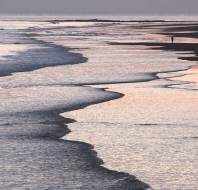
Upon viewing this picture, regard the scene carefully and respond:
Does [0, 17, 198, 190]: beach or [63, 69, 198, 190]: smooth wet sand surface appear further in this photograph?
[63, 69, 198, 190]: smooth wet sand surface

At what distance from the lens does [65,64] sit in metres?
21.4

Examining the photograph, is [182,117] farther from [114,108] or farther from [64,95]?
[64,95]

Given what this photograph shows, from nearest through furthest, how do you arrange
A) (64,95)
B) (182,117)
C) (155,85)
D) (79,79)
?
(182,117), (64,95), (155,85), (79,79)

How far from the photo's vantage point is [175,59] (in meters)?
23.4

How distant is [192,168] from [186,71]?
1143cm

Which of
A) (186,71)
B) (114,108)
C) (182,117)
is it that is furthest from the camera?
(186,71)

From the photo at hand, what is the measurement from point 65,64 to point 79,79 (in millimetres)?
5385

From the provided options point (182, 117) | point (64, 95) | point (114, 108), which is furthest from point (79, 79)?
point (182, 117)

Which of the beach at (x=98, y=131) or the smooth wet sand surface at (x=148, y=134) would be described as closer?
the beach at (x=98, y=131)

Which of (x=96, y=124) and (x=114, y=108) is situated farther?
(x=114, y=108)

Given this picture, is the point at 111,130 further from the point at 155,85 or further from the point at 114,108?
the point at 155,85

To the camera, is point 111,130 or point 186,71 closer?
point 111,130

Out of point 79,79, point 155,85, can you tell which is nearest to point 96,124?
point 155,85

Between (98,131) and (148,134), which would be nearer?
(148,134)
